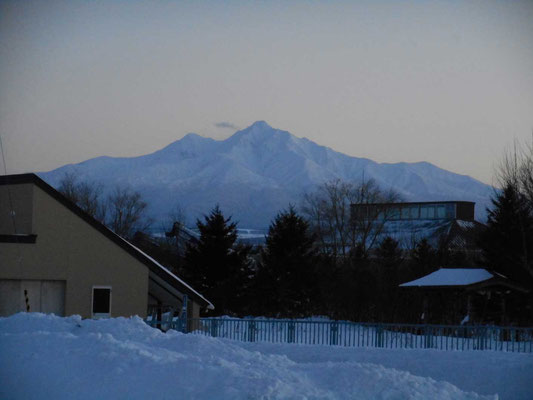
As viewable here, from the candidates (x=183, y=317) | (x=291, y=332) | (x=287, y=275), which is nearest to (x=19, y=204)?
(x=183, y=317)

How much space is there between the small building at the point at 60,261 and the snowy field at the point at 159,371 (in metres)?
9.85

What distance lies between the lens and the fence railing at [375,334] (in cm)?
2481

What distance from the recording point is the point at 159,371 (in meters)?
12.2

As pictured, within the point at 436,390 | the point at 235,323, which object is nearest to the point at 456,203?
the point at 235,323

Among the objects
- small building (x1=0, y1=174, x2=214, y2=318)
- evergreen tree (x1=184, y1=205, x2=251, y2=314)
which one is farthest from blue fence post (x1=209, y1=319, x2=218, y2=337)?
evergreen tree (x1=184, y1=205, x2=251, y2=314)

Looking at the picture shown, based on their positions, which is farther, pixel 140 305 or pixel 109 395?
pixel 140 305

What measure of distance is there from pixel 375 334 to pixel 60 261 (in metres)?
11.4

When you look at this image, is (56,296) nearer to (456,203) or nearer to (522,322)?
(522,322)

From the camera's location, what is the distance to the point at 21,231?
2706cm

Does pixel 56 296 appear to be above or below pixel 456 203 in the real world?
below

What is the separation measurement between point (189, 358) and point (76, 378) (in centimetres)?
191

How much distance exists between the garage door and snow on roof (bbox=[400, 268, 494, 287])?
1568 centimetres

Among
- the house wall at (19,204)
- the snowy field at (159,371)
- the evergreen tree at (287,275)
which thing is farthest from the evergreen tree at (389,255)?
the snowy field at (159,371)

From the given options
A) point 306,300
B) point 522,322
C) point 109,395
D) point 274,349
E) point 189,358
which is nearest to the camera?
point 109,395
